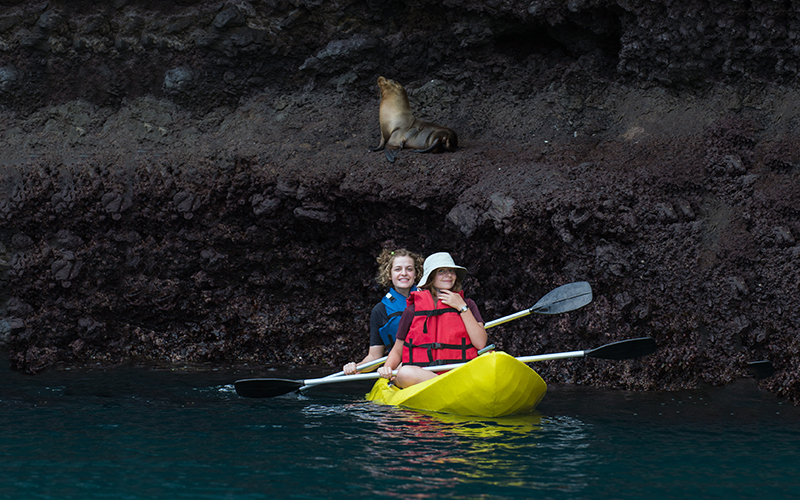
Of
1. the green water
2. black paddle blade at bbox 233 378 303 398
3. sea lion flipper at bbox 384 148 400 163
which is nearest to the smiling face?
the green water

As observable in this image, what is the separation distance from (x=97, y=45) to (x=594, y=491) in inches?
317

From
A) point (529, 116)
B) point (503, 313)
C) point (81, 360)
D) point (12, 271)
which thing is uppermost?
point (529, 116)

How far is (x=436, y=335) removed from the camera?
4.64 metres

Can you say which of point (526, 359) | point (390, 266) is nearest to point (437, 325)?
point (526, 359)

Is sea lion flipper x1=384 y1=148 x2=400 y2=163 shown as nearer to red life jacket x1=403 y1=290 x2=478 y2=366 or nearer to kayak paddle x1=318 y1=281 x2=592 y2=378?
kayak paddle x1=318 y1=281 x2=592 y2=378

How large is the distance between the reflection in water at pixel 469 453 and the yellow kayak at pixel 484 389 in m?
0.07

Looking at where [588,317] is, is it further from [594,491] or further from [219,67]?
[219,67]

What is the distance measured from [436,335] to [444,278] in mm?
384

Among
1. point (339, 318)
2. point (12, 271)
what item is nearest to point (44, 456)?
point (339, 318)

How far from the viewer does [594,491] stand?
9.60 feet

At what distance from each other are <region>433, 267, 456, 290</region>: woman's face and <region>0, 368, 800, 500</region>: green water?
32.8 inches

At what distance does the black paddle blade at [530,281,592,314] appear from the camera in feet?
16.6

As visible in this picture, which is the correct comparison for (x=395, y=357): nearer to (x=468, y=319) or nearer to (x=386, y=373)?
(x=386, y=373)

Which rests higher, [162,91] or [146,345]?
[162,91]
